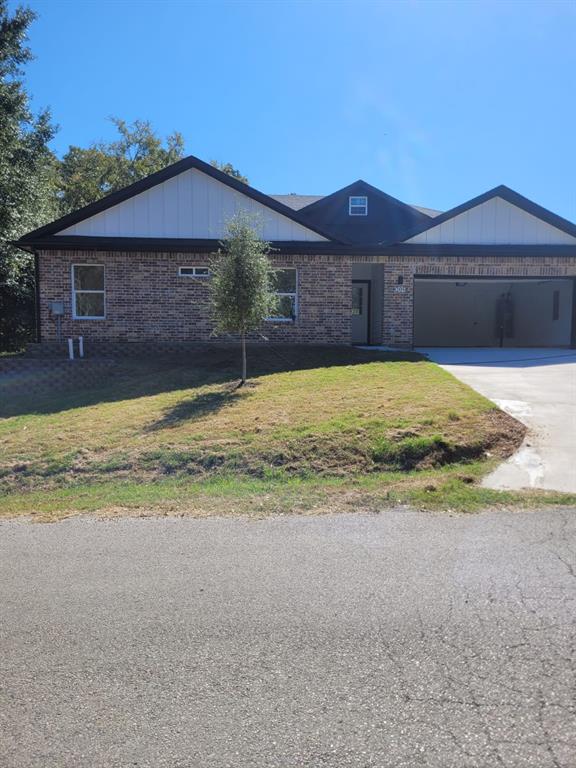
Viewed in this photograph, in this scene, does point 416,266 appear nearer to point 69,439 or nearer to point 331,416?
point 331,416

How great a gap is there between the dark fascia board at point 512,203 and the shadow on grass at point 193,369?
4.62 metres

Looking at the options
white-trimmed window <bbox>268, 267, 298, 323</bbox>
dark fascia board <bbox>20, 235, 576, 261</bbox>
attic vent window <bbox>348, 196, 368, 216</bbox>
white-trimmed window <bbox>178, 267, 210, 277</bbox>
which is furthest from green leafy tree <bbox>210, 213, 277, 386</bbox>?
attic vent window <bbox>348, 196, 368, 216</bbox>

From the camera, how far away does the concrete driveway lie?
7.05 meters

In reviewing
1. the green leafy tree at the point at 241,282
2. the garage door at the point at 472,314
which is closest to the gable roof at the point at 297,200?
the garage door at the point at 472,314

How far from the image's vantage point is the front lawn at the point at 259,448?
6.70 m

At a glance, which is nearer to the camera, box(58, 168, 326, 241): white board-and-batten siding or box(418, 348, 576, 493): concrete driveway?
box(418, 348, 576, 493): concrete driveway

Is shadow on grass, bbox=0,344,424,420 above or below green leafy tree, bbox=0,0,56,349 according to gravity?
below

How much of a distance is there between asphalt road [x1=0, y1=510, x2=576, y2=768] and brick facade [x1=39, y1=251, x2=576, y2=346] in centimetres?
1188

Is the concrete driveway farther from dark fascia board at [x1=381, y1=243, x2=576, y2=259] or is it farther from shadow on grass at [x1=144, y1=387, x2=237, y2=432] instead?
shadow on grass at [x1=144, y1=387, x2=237, y2=432]

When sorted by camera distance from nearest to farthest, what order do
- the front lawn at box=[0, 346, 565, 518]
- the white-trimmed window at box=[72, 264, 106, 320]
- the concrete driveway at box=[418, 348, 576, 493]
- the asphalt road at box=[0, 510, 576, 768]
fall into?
1. the asphalt road at box=[0, 510, 576, 768]
2. the front lawn at box=[0, 346, 565, 518]
3. the concrete driveway at box=[418, 348, 576, 493]
4. the white-trimmed window at box=[72, 264, 106, 320]

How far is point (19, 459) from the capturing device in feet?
27.5

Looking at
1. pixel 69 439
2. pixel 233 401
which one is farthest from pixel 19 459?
pixel 233 401

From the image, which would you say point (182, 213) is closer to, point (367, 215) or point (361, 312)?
point (361, 312)

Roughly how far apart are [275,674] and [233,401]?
7543mm
